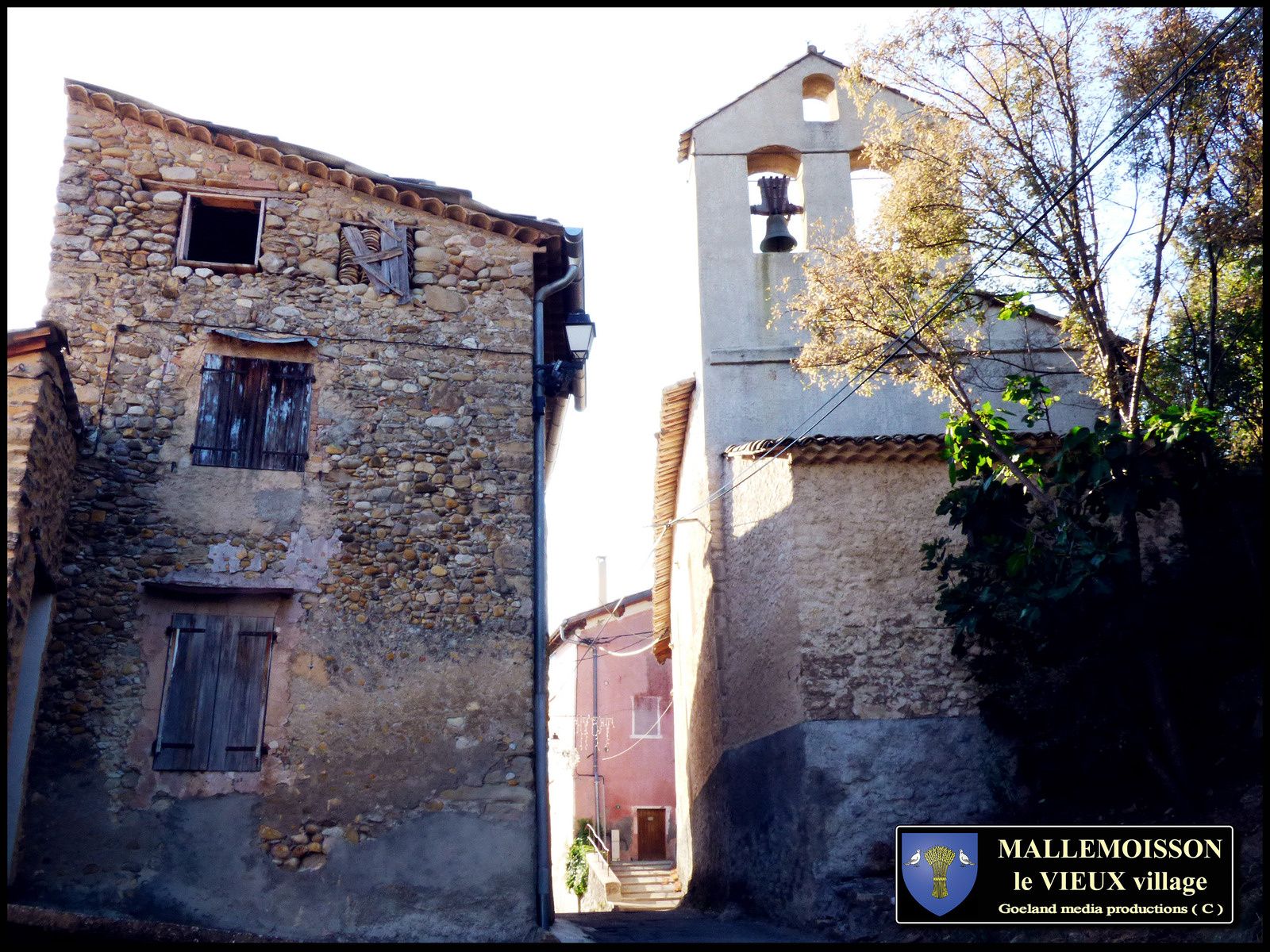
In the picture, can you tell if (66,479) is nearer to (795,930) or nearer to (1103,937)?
(795,930)

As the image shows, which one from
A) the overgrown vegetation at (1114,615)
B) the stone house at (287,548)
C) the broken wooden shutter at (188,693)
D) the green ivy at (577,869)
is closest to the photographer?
the stone house at (287,548)

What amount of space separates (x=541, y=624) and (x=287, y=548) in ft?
6.72

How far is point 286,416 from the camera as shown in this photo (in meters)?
9.08

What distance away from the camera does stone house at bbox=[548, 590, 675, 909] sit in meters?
23.5

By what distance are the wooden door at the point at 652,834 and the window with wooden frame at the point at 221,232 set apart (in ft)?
54.5

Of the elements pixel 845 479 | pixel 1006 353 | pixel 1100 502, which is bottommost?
pixel 1100 502

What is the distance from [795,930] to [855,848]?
948 mm

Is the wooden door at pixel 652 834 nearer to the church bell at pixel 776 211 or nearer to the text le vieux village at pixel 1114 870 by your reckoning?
the church bell at pixel 776 211

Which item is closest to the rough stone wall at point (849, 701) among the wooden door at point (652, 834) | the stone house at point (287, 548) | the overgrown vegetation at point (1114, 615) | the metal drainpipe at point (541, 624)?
the overgrown vegetation at point (1114, 615)

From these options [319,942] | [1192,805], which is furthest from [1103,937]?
[319,942]

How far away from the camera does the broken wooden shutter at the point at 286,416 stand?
895 centimetres

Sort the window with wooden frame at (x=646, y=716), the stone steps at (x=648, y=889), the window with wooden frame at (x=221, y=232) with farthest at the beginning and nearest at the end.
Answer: the window with wooden frame at (x=646, y=716)
the stone steps at (x=648, y=889)
the window with wooden frame at (x=221, y=232)

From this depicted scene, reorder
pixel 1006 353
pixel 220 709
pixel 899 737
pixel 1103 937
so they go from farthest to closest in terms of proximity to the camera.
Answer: pixel 1006 353
pixel 899 737
pixel 220 709
pixel 1103 937

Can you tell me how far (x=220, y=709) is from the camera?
8219 millimetres
